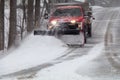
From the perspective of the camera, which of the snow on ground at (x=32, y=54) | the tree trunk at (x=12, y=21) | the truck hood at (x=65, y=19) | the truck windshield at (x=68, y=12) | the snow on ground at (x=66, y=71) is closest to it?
the snow on ground at (x=66, y=71)

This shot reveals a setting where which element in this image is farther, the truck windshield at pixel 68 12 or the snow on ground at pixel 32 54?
the truck windshield at pixel 68 12

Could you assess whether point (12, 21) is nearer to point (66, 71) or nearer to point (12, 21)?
point (12, 21)

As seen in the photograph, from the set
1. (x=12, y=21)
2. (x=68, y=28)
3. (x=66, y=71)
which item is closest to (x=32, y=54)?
(x=68, y=28)

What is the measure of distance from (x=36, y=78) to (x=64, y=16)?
12399 mm

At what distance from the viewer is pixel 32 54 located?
17.2 metres

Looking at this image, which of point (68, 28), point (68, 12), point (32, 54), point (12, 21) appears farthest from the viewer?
point (12, 21)

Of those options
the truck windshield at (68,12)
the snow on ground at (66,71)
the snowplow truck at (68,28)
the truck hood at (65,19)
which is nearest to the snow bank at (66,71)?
the snow on ground at (66,71)

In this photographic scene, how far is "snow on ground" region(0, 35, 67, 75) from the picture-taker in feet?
44.9

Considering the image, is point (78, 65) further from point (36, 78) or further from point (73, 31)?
point (73, 31)

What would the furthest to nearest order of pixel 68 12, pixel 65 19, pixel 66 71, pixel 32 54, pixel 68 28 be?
pixel 68 12
pixel 65 19
pixel 68 28
pixel 32 54
pixel 66 71

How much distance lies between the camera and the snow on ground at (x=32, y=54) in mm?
13697

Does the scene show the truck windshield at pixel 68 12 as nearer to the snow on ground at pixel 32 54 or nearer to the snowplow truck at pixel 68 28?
the snowplow truck at pixel 68 28

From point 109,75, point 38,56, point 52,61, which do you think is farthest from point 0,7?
point 109,75

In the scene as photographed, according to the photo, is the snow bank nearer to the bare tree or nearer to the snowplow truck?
the snowplow truck
